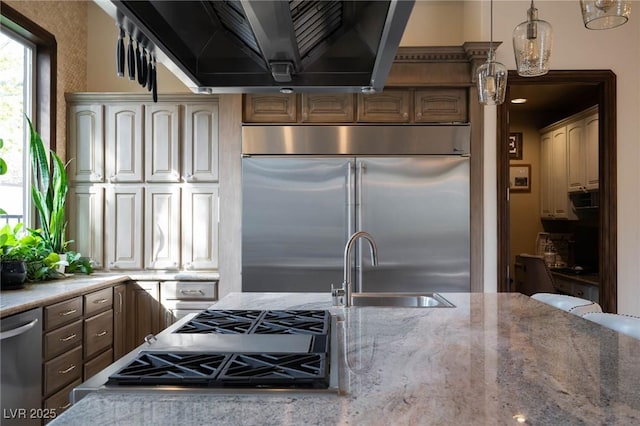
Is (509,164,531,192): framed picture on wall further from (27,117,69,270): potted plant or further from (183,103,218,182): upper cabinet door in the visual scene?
(27,117,69,270): potted plant

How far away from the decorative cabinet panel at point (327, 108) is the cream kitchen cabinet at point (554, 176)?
293 centimetres

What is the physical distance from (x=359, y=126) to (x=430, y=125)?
0.52 meters

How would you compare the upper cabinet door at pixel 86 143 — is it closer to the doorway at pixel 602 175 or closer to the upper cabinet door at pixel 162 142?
the upper cabinet door at pixel 162 142

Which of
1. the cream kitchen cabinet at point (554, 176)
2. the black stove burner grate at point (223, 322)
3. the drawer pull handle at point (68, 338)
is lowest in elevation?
the drawer pull handle at point (68, 338)

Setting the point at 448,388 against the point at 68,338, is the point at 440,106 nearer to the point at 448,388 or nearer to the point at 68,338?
the point at 448,388

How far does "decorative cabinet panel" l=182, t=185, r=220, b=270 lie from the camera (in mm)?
3521

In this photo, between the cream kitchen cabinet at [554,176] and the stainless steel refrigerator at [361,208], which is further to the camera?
the cream kitchen cabinet at [554,176]

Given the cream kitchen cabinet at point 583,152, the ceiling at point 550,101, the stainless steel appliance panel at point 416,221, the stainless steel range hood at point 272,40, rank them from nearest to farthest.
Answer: the stainless steel range hood at point 272,40
the stainless steel appliance panel at point 416,221
the cream kitchen cabinet at point 583,152
the ceiling at point 550,101

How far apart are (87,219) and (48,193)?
424mm

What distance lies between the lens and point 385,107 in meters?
3.37

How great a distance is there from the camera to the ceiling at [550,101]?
4.71 m

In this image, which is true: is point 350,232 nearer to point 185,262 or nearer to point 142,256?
point 185,262

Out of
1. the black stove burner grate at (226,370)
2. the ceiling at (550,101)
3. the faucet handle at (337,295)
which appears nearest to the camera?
the black stove burner grate at (226,370)

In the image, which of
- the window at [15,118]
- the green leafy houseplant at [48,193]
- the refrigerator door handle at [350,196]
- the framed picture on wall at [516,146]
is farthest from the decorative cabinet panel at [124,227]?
the framed picture on wall at [516,146]
